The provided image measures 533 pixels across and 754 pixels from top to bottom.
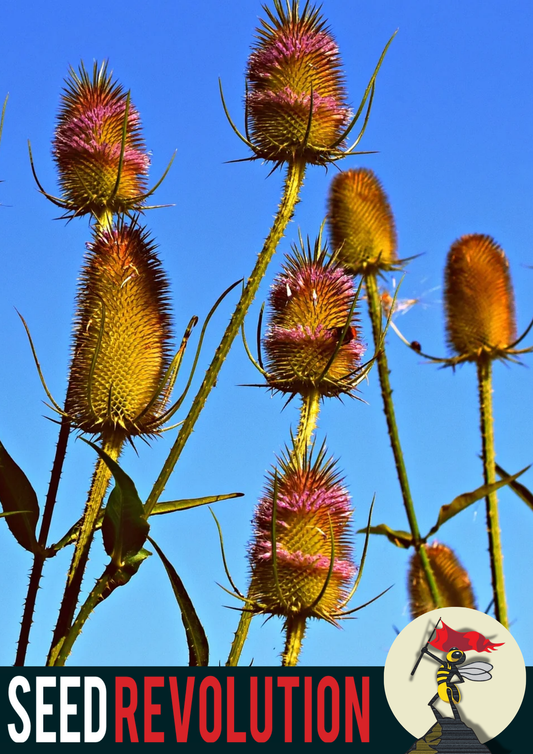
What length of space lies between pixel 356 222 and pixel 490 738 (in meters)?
4.78

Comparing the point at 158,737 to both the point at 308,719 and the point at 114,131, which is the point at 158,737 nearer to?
the point at 308,719

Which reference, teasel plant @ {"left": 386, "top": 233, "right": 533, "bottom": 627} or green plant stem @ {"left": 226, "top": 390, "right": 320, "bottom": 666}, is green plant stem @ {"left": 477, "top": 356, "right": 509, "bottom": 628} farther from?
green plant stem @ {"left": 226, "top": 390, "right": 320, "bottom": 666}

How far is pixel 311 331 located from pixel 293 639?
1.73 meters

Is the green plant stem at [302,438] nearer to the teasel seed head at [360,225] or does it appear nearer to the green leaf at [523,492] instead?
the green leaf at [523,492]

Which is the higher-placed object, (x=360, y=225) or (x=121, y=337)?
(x=360, y=225)

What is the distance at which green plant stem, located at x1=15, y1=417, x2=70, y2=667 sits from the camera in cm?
398

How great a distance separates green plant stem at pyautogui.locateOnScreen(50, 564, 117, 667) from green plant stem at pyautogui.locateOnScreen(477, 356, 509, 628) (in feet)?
8.88

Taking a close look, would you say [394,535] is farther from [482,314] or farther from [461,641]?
[482,314]

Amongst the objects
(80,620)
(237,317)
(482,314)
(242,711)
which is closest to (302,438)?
(237,317)

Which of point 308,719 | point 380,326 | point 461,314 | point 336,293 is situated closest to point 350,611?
point 308,719

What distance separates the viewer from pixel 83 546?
158 inches

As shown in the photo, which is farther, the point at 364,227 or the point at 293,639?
the point at 364,227

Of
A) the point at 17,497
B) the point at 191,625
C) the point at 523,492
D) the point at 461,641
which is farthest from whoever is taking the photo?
the point at 523,492

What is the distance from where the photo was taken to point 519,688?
416 cm
